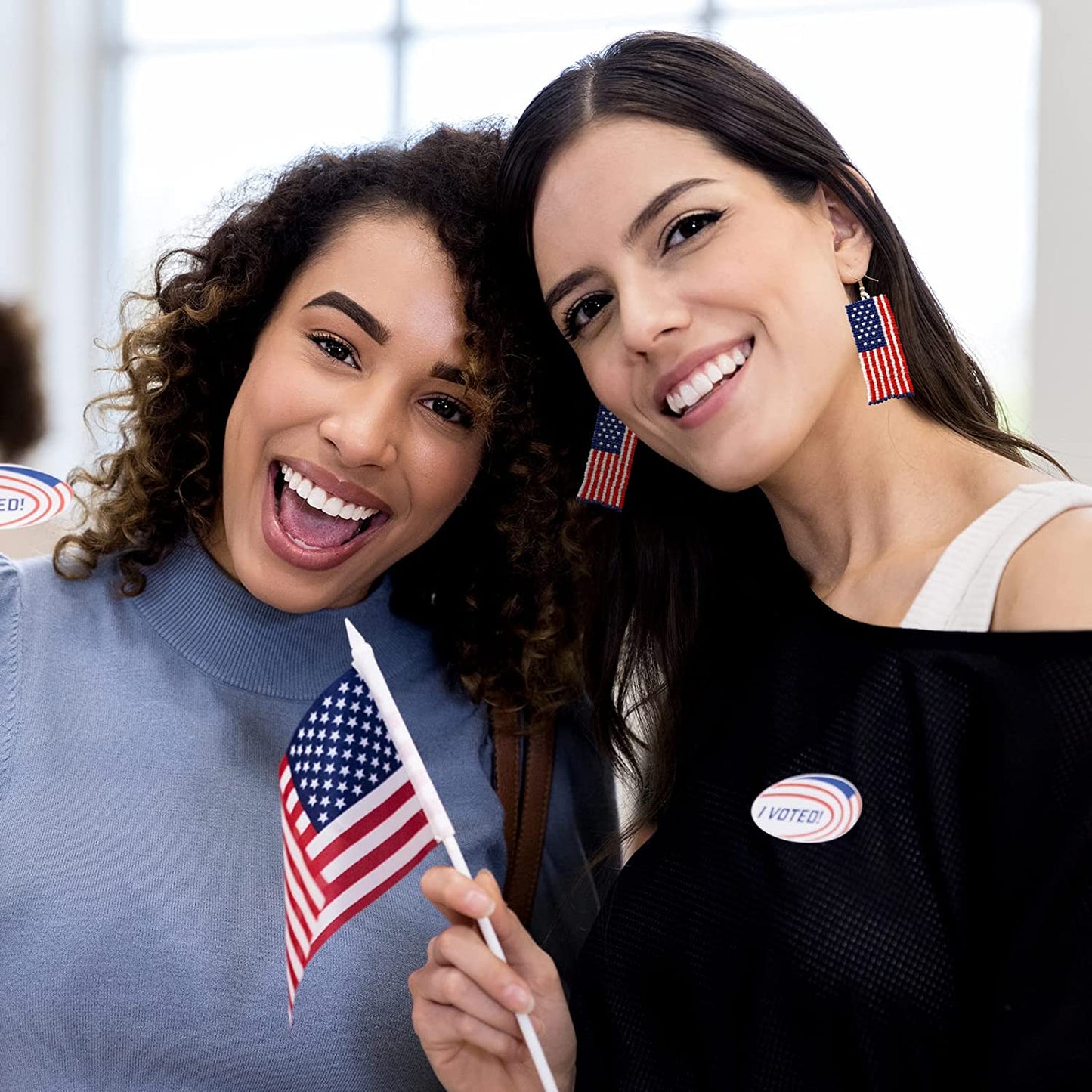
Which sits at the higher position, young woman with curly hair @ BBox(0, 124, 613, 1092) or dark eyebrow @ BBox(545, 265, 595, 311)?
dark eyebrow @ BBox(545, 265, 595, 311)

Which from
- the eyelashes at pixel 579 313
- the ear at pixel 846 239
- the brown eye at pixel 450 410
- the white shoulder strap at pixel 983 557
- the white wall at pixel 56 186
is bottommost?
the white wall at pixel 56 186

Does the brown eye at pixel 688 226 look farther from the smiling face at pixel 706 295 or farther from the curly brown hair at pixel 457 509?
the curly brown hair at pixel 457 509

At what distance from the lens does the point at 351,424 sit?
1.62 meters

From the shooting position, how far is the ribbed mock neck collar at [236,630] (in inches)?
67.6

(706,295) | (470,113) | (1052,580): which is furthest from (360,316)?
(470,113)

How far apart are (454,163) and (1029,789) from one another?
3.61ft

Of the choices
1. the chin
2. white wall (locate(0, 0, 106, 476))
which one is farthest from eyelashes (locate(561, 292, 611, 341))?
white wall (locate(0, 0, 106, 476))

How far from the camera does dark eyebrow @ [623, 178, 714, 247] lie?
4.78 feet

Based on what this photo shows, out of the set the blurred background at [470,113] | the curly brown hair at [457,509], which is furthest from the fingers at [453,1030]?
the blurred background at [470,113]

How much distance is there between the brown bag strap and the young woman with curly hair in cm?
2

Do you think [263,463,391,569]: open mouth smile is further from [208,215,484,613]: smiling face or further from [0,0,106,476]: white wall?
[0,0,106,476]: white wall

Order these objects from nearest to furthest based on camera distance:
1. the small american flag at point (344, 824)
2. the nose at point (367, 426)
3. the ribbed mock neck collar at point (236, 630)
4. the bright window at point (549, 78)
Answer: the small american flag at point (344, 824)
the nose at point (367, 426)
the ribbed mock neck collar at point (236, 630)
the bright window at point (549, 78)

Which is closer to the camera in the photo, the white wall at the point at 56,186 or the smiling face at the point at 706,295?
the smiling face at the point at 706,295

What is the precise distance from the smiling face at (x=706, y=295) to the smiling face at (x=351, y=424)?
226mm
